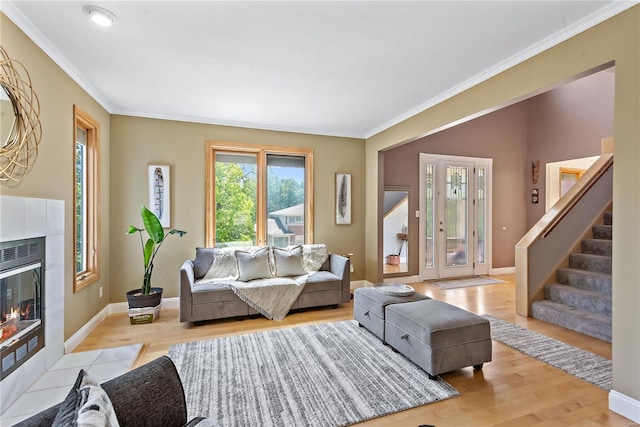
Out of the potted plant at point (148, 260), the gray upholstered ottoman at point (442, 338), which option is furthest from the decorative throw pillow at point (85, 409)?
the potted plant at point (148, 260)

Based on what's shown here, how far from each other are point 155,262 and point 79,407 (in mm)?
3705

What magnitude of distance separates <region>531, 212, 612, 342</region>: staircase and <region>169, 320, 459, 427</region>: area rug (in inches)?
82.6

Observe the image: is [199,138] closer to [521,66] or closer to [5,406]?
[5,406]

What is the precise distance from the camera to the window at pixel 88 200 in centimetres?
347

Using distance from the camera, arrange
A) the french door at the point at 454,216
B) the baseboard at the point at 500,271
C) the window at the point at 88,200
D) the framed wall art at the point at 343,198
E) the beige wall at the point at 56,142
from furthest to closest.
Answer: the baseboard at the point at 500,271, the french door at the point at 454,216, the framed wall art at the point at 343,198, the window at the point at 88,200, the beige wall at the point at 56,142

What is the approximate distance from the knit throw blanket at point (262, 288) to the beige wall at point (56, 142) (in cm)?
123

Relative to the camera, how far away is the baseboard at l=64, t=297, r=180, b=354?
2950mm

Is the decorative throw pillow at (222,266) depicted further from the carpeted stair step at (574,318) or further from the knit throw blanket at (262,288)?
the carpeted stair step at (574,318)

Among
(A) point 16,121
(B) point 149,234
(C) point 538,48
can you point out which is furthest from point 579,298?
(A) point 16,121

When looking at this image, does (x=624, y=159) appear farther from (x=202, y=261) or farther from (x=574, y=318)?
(x=202, y=261)

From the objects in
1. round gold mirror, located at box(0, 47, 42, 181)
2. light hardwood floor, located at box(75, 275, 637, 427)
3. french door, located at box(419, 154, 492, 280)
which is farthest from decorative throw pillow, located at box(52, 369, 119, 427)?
french door, located at box(419, 154, 492, 280)

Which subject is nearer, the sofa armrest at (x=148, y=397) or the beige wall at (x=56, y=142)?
the sofa armrest at (x=148, y=397)

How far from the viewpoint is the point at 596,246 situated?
4082mm

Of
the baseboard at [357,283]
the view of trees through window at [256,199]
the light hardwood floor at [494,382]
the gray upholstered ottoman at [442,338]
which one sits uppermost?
the view of trees through window at [256,199]
